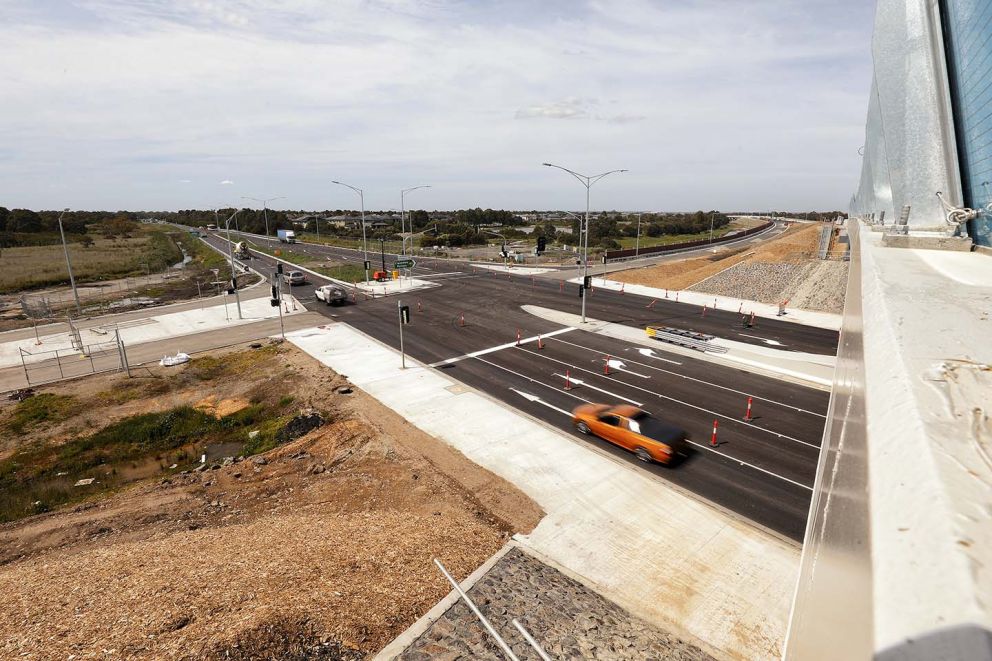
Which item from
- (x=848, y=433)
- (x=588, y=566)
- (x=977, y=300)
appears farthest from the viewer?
(x=588, y=566)

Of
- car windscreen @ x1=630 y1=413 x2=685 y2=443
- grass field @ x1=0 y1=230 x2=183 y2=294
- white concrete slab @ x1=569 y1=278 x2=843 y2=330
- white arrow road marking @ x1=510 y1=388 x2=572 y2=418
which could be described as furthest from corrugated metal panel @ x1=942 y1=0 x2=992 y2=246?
grass field @ x1=0 y1=230 x2=183 y2=294

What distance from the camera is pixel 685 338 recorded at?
25.0m

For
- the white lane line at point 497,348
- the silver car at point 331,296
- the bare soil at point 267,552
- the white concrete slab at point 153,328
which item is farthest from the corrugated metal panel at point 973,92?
the white concrete slab at point 153,328

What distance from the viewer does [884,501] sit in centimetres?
185

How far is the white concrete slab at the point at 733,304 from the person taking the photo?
98.4 ft

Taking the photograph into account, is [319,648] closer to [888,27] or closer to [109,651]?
[109,651]

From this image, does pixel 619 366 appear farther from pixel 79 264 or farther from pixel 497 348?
pixel 79 264

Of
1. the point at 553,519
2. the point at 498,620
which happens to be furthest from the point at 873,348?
the point at 553,519

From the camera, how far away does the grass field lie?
51.8 m

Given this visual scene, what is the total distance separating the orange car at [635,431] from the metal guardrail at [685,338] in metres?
10.8

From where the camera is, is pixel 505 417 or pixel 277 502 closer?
pixel 277 502

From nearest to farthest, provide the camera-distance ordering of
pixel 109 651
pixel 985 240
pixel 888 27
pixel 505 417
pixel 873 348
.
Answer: pixel 873 348, pixel 109 651, pixel 985 240, pixel 505 417, pixel 888 27

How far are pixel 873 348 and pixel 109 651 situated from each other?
11.5 meters

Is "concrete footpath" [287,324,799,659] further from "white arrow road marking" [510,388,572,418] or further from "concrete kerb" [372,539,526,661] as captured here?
"white arrow road marking" [510,388,572,418]
